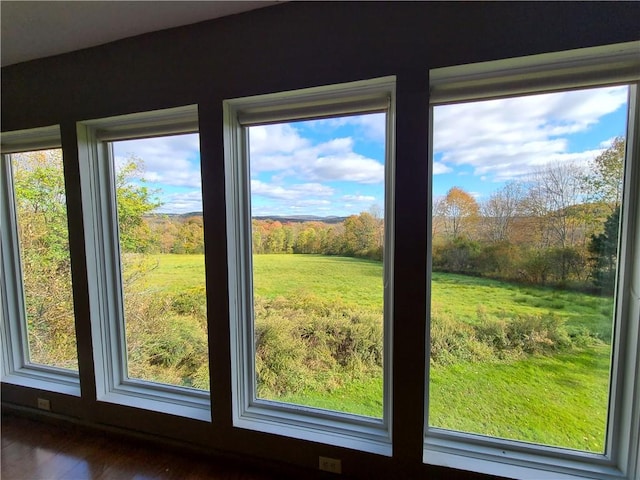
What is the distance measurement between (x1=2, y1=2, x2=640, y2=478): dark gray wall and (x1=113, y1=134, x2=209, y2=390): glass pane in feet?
0.73

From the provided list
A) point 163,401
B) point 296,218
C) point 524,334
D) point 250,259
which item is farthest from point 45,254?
point 524,334

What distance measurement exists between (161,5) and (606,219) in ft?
7.39

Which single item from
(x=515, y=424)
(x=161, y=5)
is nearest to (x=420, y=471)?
(x=515, y=424)

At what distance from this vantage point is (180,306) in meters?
1.83

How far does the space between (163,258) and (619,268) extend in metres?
2.43

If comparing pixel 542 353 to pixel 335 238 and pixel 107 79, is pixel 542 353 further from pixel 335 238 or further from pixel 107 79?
pixel 107 79

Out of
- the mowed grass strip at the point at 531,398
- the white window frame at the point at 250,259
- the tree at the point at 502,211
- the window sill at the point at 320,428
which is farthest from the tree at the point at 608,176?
the window sill at the point at 320,428

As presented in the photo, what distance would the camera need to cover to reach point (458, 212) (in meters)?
1.37

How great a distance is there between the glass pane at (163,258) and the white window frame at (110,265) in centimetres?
5

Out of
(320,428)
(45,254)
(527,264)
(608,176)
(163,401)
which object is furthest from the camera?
(45,254)

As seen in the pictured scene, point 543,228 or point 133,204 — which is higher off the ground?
point 133,204

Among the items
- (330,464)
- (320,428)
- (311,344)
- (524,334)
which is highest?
(524,334)

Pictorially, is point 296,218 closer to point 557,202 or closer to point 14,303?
point 557,202

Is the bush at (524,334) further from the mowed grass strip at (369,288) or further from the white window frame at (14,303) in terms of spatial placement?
the white window frame at (14,303)
